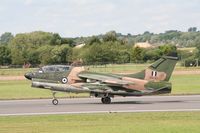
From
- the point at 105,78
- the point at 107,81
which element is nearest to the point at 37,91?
the point at 105,78

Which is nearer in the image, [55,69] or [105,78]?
[105,78]

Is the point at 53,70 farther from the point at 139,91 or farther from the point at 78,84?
the point at 139,91

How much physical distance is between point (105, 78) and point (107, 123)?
40.7ft

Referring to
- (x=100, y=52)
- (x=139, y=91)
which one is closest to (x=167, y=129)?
(x=139, y=91)

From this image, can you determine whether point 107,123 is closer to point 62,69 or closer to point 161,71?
point 161,71

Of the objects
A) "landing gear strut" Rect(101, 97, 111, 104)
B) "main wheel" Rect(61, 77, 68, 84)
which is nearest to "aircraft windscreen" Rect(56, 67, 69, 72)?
"main wheel" Rect(61, 77, 68, 84)

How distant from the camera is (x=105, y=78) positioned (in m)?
33.0

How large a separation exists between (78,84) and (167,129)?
589 inches

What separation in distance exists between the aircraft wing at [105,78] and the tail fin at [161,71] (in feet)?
3.54

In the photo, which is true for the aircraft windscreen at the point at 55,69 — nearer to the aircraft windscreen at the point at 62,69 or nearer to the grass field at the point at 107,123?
the aircraft windscreen at the point at 62,69

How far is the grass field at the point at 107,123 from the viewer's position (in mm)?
18406

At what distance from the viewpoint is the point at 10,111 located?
27922mm

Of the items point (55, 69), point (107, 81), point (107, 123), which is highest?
point (55, 69)

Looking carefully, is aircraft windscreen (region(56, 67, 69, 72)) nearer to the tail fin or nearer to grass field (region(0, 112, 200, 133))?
the tail fin
